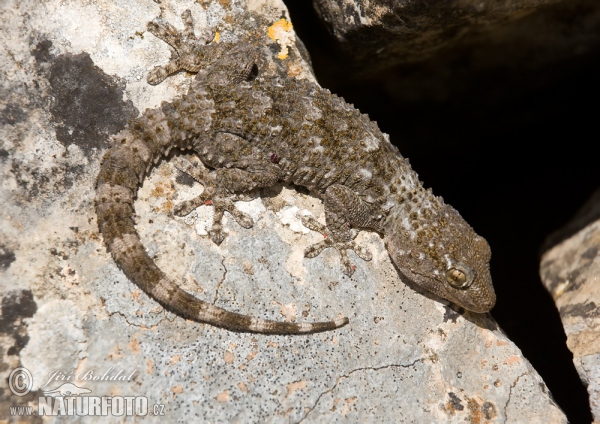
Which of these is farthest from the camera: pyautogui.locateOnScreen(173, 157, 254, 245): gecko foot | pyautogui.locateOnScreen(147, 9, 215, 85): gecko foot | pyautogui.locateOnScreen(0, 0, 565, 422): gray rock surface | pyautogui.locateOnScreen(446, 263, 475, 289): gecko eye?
pyautogui.locateOnScreen(147, 9, 215, 85): gecko foot

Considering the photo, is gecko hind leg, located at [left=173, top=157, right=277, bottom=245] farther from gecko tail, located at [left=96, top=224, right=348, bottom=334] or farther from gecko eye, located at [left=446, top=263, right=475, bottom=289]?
gecko eye, located at [left=446, top=263, right=475, bottom=289]

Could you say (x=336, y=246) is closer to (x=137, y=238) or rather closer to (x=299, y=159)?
(x=299, y=159)

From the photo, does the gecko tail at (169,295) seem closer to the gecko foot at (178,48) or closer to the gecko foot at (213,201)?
the gecko foot at (213,201)

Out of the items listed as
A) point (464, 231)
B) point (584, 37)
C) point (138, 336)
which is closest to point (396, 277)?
point (464, 231)

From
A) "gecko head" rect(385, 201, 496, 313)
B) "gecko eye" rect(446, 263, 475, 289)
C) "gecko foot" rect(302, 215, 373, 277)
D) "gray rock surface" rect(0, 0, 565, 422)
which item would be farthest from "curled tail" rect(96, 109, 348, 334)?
"gecko eye" rect(446, 263, 475, 289)

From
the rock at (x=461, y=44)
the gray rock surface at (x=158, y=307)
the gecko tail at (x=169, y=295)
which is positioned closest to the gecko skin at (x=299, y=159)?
the gray rock surface at (x=158, y=307)

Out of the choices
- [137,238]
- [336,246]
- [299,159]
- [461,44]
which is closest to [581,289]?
[336,246]
